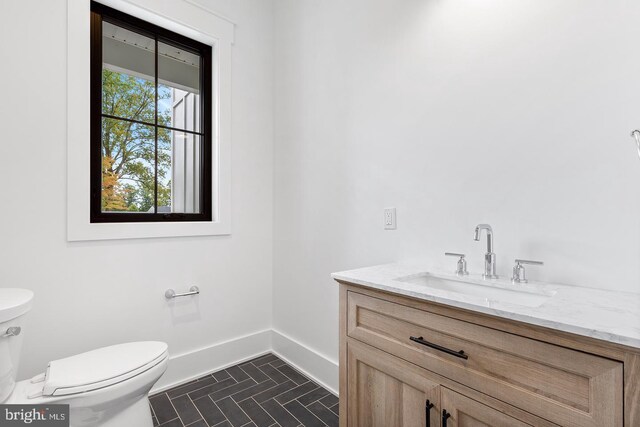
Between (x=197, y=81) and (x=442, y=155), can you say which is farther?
(x=197, y=81)

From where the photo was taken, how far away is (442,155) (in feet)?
4.75

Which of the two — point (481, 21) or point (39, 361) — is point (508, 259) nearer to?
point (481, 21)

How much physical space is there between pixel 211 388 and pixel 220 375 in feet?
0.52

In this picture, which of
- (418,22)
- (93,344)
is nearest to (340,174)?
(418,22)

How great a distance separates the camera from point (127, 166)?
1.94 m

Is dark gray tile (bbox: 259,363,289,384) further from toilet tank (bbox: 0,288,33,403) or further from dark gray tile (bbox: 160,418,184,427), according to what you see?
toilet tank (bbox: 0,288,33,403)

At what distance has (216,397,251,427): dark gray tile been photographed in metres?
1.62

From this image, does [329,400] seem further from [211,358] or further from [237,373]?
[211,358]

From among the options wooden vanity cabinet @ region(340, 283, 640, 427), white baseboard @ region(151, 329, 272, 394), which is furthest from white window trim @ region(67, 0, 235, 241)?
wooden vanity cabinet @ region(340, 283, 640, 427)

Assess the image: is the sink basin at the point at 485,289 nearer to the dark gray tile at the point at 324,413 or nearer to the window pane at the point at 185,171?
the dark gray tile at the point at 324,413

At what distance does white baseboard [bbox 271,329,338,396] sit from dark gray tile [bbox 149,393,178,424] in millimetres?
794

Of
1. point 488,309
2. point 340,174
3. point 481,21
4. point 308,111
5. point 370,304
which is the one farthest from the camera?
point 308,111

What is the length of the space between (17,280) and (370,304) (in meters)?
1.68

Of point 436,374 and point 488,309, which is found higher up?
point 488,309
